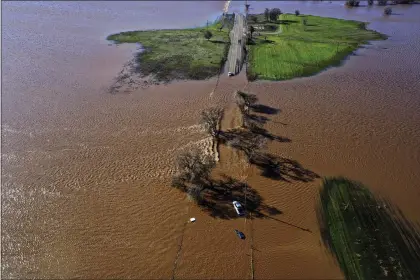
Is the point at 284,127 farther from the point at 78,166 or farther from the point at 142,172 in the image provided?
the point at 78,166

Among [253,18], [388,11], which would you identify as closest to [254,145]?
[253,18]

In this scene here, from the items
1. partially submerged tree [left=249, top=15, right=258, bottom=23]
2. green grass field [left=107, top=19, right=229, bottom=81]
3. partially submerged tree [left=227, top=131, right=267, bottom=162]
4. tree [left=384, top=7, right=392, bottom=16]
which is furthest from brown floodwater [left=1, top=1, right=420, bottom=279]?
partially submerged tree [left=249, top=15, right=258, bottom=23]

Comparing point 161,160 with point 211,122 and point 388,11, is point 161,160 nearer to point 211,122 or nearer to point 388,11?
point 211,122

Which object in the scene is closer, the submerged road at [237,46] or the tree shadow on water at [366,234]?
the tree shadow on water at [366,234]

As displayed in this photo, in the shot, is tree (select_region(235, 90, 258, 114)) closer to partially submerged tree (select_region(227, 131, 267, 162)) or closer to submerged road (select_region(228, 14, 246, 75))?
partially submerged tree (select_region(227, 131, 267, 162))

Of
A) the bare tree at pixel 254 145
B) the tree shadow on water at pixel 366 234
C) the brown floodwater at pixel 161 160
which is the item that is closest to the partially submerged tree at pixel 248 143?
the bare tree at pixel 254 145

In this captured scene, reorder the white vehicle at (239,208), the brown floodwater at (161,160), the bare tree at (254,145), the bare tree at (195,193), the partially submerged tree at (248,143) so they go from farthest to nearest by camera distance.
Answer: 1. the partially submerged tree at (248,143)
2. the bare tree at (254,145)
3. the bare tree at (195,193)
4. the white vehicle at (239,208)
5. the brown floodwater at (161,160)

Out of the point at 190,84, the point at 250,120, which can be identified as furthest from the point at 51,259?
the point at 190,84

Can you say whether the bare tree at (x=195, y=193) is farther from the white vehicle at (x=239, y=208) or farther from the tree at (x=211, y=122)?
the tree at (x=211, y=122)
